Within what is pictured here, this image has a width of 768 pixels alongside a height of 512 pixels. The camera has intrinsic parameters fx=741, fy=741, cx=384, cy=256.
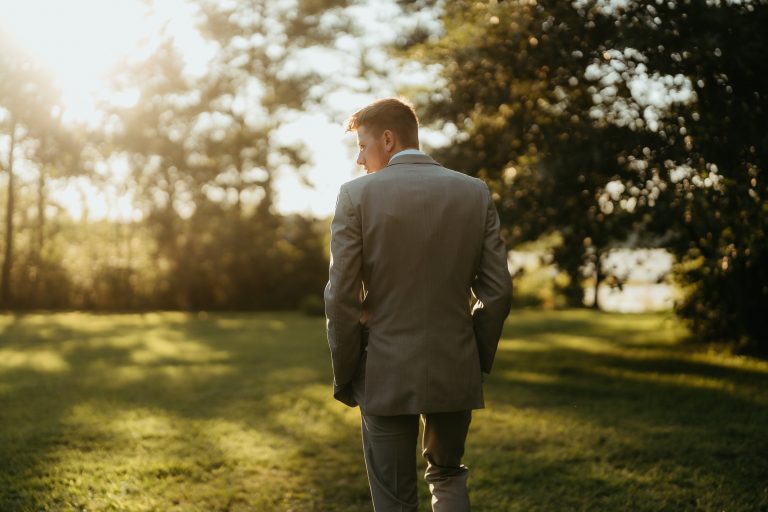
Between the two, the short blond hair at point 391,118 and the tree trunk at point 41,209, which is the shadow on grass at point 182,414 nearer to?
the short blond hair at point 391,118

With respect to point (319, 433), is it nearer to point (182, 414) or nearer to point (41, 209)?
point (182, 414)

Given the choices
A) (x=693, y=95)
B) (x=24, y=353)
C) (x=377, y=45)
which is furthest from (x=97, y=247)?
(x=693, y=95)

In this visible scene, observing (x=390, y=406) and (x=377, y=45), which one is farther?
(x=377, y=45)

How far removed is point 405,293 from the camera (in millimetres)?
2795

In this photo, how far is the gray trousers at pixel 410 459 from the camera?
2883 mm

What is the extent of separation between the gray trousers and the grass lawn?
1.71 meters

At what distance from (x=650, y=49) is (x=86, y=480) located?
6856 millimetres

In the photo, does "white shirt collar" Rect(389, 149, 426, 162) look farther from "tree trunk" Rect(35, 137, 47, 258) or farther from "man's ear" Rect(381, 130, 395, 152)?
"tree trunk" Rect(35, 137, 47, 258)

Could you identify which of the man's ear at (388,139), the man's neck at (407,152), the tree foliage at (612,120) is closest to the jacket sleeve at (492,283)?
the man's neck at (407,152)

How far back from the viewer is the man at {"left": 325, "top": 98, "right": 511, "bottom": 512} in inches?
109

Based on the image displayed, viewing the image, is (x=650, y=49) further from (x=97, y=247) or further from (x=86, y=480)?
(x=97, y=247)

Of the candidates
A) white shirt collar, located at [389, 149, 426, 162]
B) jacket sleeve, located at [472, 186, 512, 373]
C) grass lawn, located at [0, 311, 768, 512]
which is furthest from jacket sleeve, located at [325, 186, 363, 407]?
grass lawn, located at [0, 311, 768, 512]

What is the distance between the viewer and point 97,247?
23.0 metres

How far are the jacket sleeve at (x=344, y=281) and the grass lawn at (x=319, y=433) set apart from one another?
222cm
